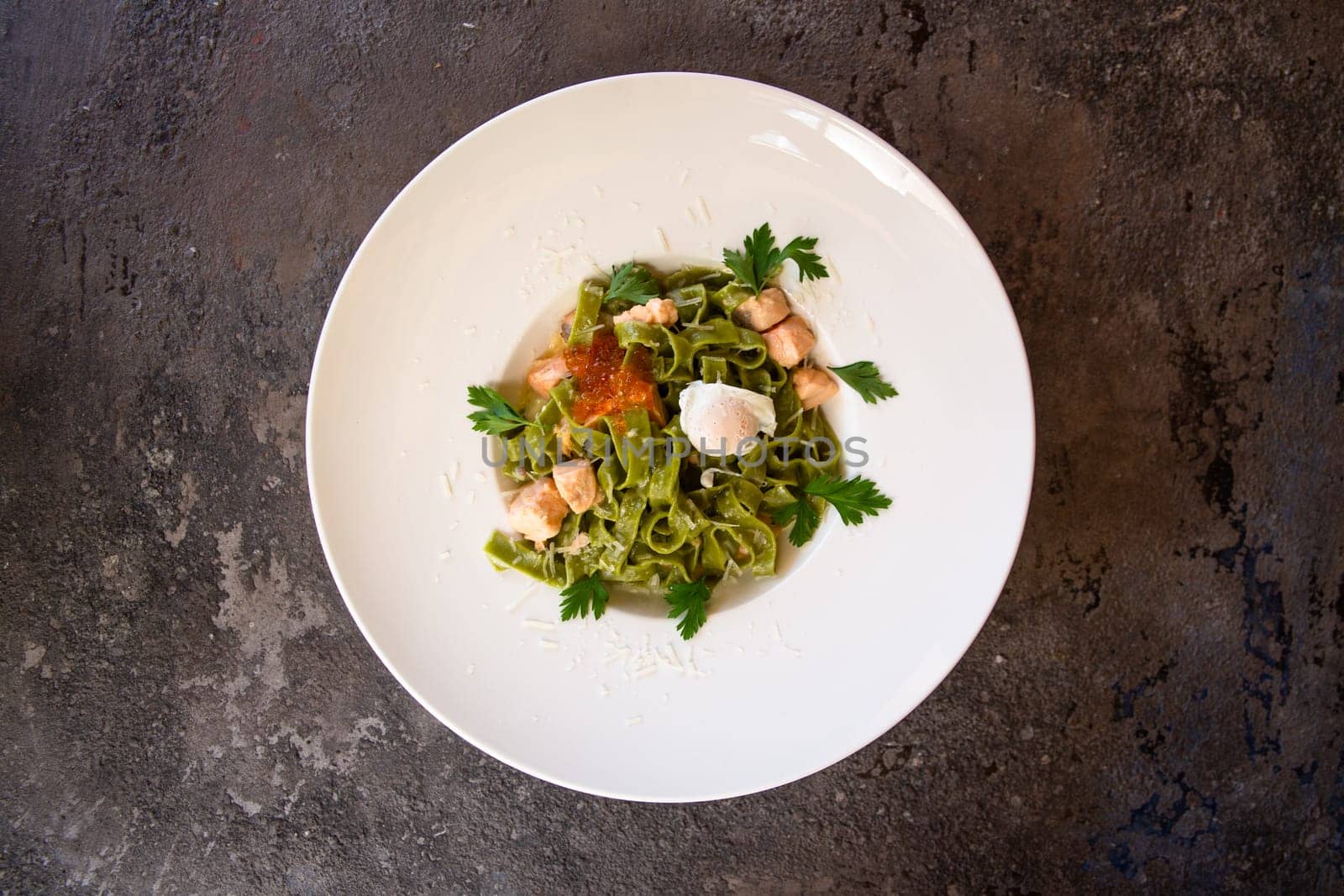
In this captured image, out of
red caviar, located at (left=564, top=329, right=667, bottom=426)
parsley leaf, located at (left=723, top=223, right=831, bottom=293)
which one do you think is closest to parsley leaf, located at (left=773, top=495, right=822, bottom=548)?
red caviar, located at (left=564, top=329, right=667, bottom=426)

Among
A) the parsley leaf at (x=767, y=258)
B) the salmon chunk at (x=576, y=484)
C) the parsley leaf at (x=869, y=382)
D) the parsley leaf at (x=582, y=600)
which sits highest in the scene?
the parsley leaf at (x=767, y=258)

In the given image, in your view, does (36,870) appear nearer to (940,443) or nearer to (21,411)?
(21,411)

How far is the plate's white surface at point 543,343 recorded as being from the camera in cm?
279

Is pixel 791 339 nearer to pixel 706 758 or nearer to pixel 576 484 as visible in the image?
pixel 576 484

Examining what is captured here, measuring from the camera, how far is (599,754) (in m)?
3.09

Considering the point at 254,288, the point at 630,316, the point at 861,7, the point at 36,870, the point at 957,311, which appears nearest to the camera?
the point at 957,311

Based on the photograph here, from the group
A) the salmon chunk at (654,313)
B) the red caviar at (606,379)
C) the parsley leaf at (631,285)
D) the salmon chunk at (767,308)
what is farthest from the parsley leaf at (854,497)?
the parsley leaf at (631,285)

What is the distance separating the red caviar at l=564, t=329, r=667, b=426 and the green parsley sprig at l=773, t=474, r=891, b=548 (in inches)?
29.0

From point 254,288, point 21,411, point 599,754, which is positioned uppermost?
point 254,288

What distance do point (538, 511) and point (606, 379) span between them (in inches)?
23.9

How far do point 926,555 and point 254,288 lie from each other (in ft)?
10.6

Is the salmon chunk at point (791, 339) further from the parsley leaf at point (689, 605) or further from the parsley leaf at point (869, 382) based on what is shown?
the parsley leaf at point (689, 605)

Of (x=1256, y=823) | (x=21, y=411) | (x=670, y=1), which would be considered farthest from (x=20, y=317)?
(x=1256, y=823)

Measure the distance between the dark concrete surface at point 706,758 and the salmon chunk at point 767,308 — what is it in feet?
3.30
